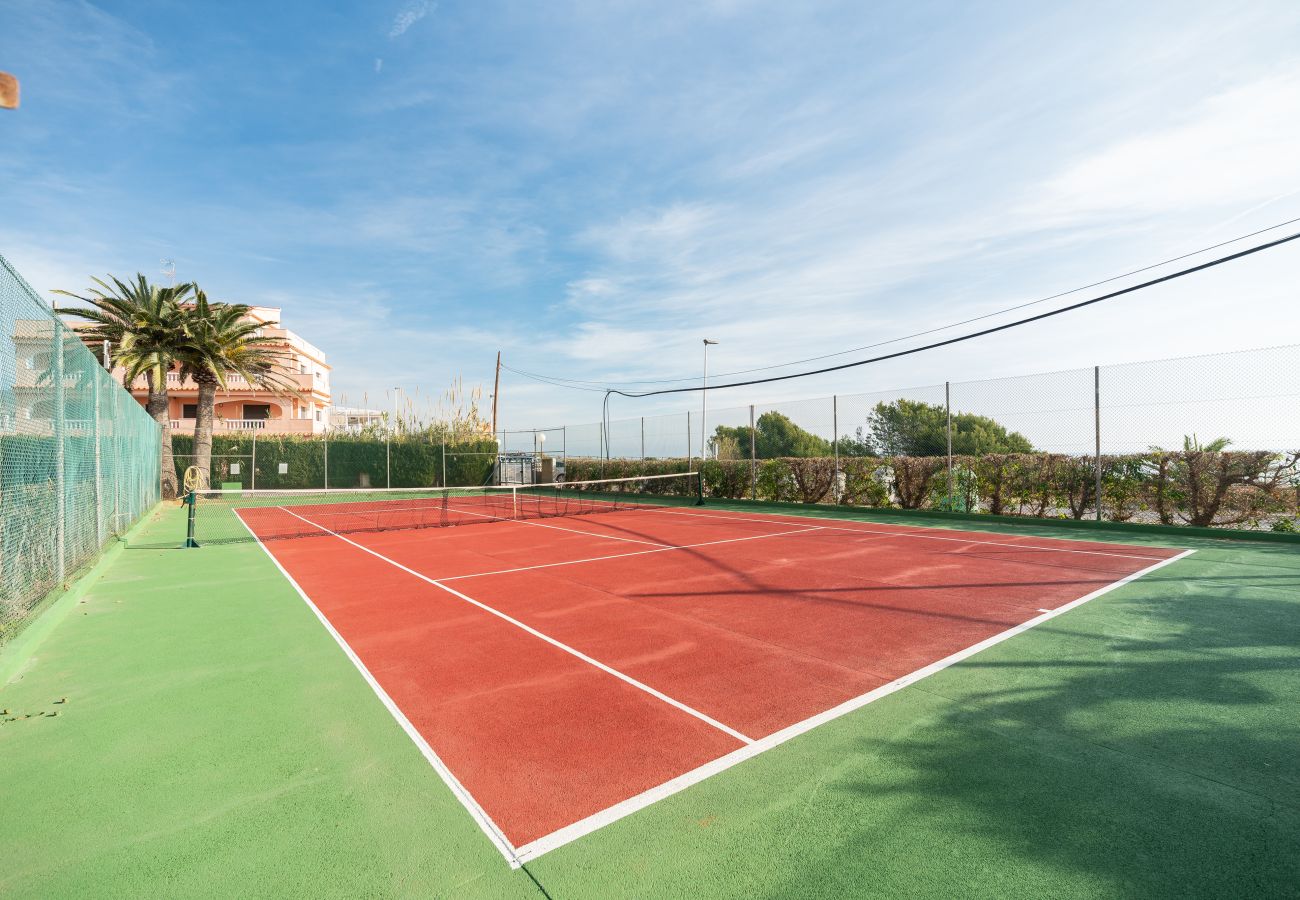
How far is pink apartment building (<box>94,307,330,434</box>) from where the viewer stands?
40750 millimetres

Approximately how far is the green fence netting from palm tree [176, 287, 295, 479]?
1726 cm

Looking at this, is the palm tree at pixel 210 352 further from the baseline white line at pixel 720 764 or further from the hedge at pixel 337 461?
the baseline white line at pixel 720 764

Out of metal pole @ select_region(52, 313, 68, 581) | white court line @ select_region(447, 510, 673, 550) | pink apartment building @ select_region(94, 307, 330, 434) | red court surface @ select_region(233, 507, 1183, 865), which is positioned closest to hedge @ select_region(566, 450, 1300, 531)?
red court surface @ select_region(233, 507, 1183, 865)

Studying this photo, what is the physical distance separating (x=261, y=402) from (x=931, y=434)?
4370 centimetres

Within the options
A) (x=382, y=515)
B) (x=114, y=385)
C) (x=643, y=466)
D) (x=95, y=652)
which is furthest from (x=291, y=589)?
(x=643, y=466)

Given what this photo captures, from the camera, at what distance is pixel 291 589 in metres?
8.04

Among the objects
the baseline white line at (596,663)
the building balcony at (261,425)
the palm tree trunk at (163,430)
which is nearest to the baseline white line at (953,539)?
the baseline white line at (596,663)

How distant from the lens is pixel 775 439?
27.6 meters

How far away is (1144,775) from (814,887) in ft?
6.51

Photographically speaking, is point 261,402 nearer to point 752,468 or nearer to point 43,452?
point 752,468

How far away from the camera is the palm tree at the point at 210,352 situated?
2369 cm

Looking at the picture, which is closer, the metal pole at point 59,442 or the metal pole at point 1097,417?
the metal pole at point 59,442

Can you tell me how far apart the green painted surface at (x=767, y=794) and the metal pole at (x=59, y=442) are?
1914mm

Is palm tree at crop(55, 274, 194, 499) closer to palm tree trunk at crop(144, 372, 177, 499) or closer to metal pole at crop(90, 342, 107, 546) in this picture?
palm tree trunk at crop(144, 372, 177, 499)
